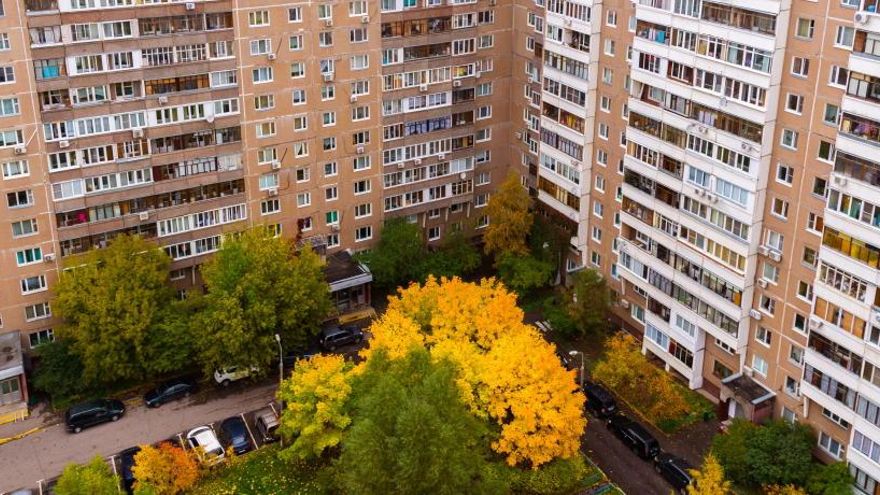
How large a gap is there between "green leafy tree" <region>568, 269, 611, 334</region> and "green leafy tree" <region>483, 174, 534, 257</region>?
782cm

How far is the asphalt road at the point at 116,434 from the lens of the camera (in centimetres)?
7069

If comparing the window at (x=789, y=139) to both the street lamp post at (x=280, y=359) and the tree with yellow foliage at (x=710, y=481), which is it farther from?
the street lamp post at (x=280, y=359)

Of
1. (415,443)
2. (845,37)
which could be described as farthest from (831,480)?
(845,37)

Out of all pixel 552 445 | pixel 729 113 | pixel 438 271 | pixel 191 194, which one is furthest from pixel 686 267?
pixel 191 194

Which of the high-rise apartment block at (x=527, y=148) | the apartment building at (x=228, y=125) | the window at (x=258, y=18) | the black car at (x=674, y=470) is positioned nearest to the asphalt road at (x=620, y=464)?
the black car at (x=674, y=470)

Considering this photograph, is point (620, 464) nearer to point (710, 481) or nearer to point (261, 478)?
point (710, 481)

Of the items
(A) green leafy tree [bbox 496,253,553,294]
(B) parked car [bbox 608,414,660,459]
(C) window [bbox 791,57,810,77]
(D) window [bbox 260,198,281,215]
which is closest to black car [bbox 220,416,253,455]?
(D) window [bbox 260,198,281,215]

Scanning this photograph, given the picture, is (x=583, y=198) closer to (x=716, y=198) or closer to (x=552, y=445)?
(x=716, y=198)

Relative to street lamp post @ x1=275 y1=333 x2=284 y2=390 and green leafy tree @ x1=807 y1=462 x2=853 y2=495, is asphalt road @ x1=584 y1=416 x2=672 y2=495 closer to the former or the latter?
green leafy tree @ x1=807 y1=462 x2=853 y2=495

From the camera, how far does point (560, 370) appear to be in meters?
65.7

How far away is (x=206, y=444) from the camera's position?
236 feet

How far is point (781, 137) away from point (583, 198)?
23526 mm

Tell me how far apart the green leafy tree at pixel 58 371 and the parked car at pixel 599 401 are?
41577 mm

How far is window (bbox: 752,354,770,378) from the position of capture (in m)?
71.0
